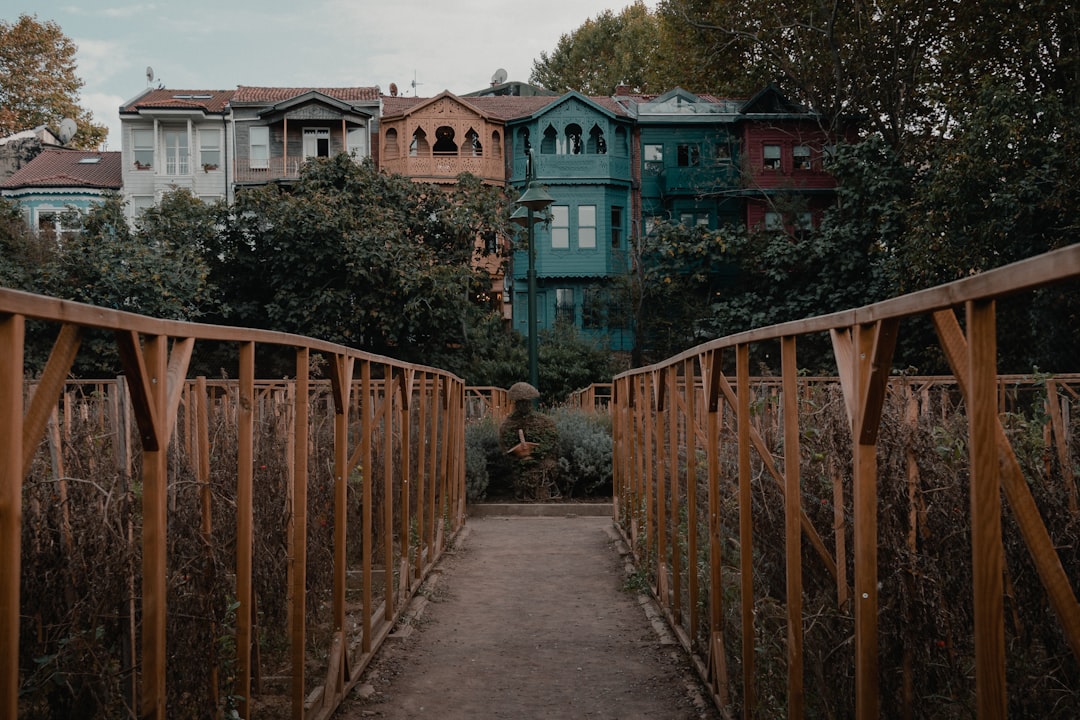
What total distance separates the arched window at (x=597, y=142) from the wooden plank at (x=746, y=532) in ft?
117

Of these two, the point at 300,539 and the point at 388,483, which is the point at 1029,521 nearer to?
the point at 300,539

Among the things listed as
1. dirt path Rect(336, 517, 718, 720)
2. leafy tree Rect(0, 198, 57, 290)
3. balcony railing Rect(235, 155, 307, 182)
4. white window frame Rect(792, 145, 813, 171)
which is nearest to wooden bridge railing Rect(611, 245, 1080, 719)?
dirt path Rect(336, 517, 718, 720)

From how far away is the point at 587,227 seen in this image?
39750 millimetres

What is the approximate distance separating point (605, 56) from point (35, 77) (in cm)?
2749

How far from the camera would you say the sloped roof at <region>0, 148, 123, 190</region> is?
39.2 meters

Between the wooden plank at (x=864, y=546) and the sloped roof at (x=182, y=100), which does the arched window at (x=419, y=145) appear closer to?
the sloped roof at (x=182, y=100)

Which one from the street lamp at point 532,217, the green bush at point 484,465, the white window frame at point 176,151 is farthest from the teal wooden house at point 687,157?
the green bush at point 484,465

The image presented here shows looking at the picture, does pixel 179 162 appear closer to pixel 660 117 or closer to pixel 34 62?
pixel 34 62

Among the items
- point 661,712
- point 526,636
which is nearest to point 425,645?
point 526,636

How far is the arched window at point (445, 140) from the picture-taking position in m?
40.2

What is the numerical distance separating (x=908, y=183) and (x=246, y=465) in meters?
29.5

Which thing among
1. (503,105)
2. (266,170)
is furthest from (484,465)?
(503,105)

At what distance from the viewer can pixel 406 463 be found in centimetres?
920

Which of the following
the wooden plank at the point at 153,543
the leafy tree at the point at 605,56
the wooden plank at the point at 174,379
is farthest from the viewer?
the leafy tree at the point at 605,56
